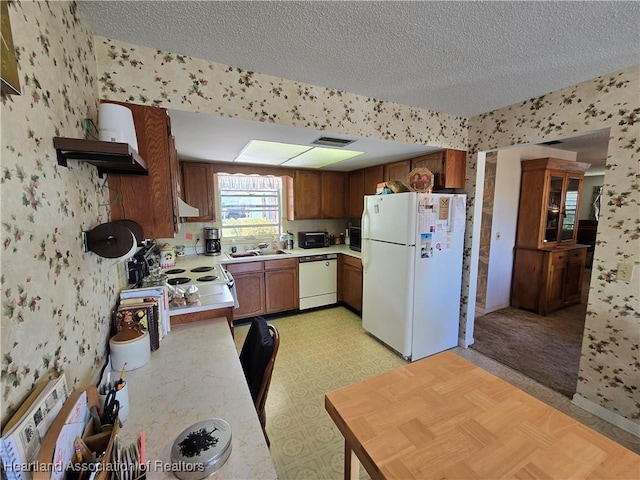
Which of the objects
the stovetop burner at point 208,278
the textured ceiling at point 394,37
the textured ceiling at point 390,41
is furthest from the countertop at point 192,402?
the textured ceiling at point 394,37

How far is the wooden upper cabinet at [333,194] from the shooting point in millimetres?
4043

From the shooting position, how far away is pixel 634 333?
5.68 ft

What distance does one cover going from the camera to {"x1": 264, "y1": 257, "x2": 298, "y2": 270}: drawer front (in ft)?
11.3

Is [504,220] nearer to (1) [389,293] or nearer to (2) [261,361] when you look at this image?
(1) [389,293]

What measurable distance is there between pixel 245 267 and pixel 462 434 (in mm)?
2792

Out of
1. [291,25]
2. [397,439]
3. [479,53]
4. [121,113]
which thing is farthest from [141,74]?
[397,439]

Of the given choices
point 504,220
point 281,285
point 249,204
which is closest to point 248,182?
point 249,204

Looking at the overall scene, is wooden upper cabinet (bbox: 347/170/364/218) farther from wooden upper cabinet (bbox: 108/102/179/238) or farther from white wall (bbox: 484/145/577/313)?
wooden upper cabinet (bbox: 108/102/179/238)

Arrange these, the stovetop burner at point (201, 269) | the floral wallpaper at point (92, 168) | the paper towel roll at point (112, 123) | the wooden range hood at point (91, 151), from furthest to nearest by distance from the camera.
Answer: the stovetop burner at point (201, 269)
the paper towel roll at point (112, 123)
the wooden range hood at point (91, 151)
the floral wallpaper at point (92, 168)

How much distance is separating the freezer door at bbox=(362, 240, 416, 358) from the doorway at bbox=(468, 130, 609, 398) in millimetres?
842

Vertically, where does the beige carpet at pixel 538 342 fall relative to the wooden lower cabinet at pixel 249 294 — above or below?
below

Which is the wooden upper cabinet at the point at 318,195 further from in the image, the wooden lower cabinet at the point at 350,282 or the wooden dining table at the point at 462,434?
the wooden dining table at the point at 462,434

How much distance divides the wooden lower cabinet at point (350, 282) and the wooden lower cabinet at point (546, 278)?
7.61 feet

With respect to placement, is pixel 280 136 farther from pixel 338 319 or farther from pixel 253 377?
pixel 338 319
